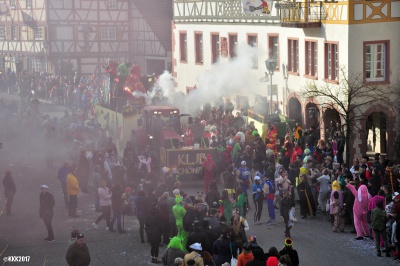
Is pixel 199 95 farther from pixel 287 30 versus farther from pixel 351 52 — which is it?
pixel 351 52

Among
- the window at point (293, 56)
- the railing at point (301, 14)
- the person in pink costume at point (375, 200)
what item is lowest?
the person in pink costume at point (375, 200)

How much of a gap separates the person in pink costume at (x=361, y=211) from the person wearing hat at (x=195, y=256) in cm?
680

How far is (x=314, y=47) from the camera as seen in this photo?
38.7 metres

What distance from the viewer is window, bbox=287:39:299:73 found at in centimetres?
4069

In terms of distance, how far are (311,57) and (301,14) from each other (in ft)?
5.96

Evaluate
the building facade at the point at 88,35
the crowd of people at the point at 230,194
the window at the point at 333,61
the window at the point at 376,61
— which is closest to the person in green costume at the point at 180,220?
the crowd of people at the point at 230,194

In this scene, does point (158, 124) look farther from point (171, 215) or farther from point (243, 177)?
point (171, 215)

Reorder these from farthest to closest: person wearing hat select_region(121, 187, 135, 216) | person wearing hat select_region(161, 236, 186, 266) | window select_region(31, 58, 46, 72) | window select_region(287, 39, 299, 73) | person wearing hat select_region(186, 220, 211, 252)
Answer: window select_region(31, 58, 46, 72) < window select_region(287, 39, 299, 73) < person wearing hat select_region(121, 187, 135, 216) < person wearing hat select_region(186, 220, 211, 252) < person wearing hat select_region(161, 236, 186, 266)

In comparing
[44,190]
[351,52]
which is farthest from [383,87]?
[44,190]

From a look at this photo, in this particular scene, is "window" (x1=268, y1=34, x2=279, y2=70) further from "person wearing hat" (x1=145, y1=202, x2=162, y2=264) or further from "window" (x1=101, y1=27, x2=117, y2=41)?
"window" (x1=101, y1=27, x2=117, y2=41)

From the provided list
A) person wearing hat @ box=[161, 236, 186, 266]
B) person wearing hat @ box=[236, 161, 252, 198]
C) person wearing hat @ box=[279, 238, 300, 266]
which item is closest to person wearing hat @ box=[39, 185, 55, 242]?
person wearing hat @ box=[236, 161, 252, 198]

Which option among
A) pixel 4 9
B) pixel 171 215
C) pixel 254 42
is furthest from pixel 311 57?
pixel 4 9

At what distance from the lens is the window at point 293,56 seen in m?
40.7

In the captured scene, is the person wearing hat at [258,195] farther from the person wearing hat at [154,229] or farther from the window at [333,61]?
the window at [333,61]
